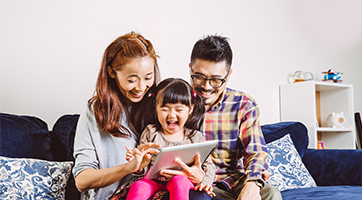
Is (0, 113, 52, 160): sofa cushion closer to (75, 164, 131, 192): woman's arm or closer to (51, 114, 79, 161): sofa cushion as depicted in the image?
(51, 114, 79, 161): sofa cushion

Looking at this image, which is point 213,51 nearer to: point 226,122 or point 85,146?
point 226,122

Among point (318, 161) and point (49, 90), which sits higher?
point (49, 90)

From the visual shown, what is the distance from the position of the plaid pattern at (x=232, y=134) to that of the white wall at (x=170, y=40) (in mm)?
1074

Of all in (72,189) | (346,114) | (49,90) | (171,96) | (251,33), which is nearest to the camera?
(171,96)

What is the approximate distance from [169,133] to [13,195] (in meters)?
0.77

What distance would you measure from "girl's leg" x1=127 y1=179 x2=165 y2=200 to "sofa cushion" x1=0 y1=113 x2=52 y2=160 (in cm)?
82

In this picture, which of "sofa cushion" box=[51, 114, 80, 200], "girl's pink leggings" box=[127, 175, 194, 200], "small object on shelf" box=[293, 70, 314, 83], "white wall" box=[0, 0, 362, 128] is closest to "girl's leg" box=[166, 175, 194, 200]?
"girl's pink leggings" box=[127, 175, 194, 200]


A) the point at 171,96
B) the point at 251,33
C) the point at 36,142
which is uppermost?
the point at 251,33

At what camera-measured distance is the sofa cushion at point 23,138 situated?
1756mm

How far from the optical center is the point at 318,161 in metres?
2.48

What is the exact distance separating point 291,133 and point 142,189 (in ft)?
5.37

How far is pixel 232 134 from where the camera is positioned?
1.64 meters

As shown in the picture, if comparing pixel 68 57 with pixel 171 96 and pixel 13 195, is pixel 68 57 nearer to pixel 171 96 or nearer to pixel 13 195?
pixel 13 195

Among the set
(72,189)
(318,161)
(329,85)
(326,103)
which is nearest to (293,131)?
(318,161)
